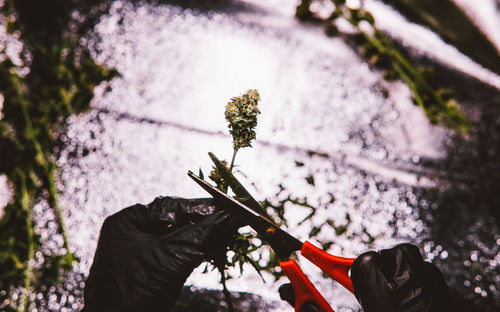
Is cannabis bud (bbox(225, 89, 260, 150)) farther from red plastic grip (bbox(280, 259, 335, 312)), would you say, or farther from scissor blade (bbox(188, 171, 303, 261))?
red plastic grip (bbox(280, 259, 335, 312))

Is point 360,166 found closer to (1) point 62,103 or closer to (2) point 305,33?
(2) point 305,33

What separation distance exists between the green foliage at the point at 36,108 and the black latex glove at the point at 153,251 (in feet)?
1.21

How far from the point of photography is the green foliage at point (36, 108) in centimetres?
131

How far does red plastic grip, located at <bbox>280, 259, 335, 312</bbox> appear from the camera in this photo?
959 millimetres

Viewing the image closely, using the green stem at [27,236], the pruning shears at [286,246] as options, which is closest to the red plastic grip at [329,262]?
the pruning shears at [286,246]

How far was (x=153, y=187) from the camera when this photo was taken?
1421mm

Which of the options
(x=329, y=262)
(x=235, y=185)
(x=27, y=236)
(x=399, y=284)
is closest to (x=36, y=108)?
(x=27, y=236)

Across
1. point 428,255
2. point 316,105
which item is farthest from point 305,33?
point 428,255

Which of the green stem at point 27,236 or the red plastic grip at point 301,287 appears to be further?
the green stem at point 27,236

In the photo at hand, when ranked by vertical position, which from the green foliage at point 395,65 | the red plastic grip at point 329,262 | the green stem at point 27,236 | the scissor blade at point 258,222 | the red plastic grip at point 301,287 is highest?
the green foliage at point 395,65

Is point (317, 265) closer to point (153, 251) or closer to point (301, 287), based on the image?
point (301, 287)

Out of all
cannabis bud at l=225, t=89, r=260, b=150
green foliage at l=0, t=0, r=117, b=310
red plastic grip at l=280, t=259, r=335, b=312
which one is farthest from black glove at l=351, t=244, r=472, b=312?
green foliage at l=0, t=0, r=117, b=310

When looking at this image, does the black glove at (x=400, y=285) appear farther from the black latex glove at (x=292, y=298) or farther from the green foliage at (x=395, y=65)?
the green foliage at (x=395, y=65)

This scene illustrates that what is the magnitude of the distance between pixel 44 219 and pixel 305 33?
1371mm
